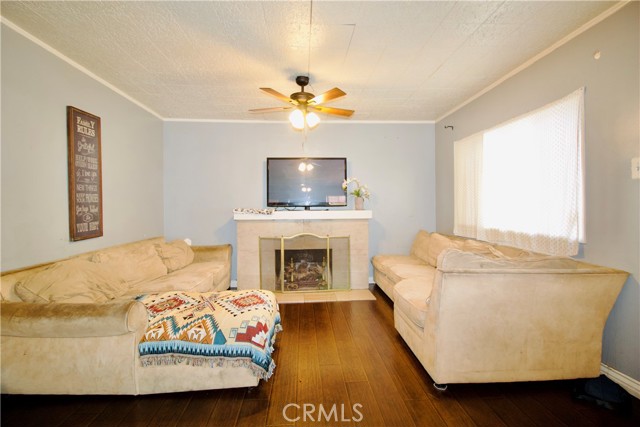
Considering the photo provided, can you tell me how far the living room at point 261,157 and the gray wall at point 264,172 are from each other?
0.05ft

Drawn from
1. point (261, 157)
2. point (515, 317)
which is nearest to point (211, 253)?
point (261, 157)

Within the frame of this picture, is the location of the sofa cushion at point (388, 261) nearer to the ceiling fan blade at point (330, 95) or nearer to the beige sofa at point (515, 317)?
the beige sofa at point (515, 317)

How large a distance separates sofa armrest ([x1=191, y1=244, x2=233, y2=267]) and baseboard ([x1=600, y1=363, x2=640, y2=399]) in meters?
4.05

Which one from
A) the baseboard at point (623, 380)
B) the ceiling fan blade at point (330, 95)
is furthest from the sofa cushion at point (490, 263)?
the ceiling fan blade at point (330, 95)

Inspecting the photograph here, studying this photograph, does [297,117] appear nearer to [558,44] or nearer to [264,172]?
[264,172]

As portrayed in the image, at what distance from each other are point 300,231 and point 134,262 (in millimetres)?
2117

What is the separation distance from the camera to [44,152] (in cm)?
233

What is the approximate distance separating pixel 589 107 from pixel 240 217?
3.90 m

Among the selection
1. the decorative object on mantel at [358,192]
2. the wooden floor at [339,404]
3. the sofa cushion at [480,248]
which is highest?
→ the decorative object on mantel at [358,192]

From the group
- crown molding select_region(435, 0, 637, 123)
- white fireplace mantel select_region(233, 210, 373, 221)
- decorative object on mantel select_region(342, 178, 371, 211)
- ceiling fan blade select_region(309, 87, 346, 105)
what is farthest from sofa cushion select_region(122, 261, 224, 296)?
crown molding select_region(435, 0, 637, 123)

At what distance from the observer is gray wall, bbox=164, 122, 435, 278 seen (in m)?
4.41

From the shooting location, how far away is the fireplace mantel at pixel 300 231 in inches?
164

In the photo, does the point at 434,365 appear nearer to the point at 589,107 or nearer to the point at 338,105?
the point at 589,107

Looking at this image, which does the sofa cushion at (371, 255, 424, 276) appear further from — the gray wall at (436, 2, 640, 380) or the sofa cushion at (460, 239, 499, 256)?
the gray wall at (436, 2, 640, 380)
